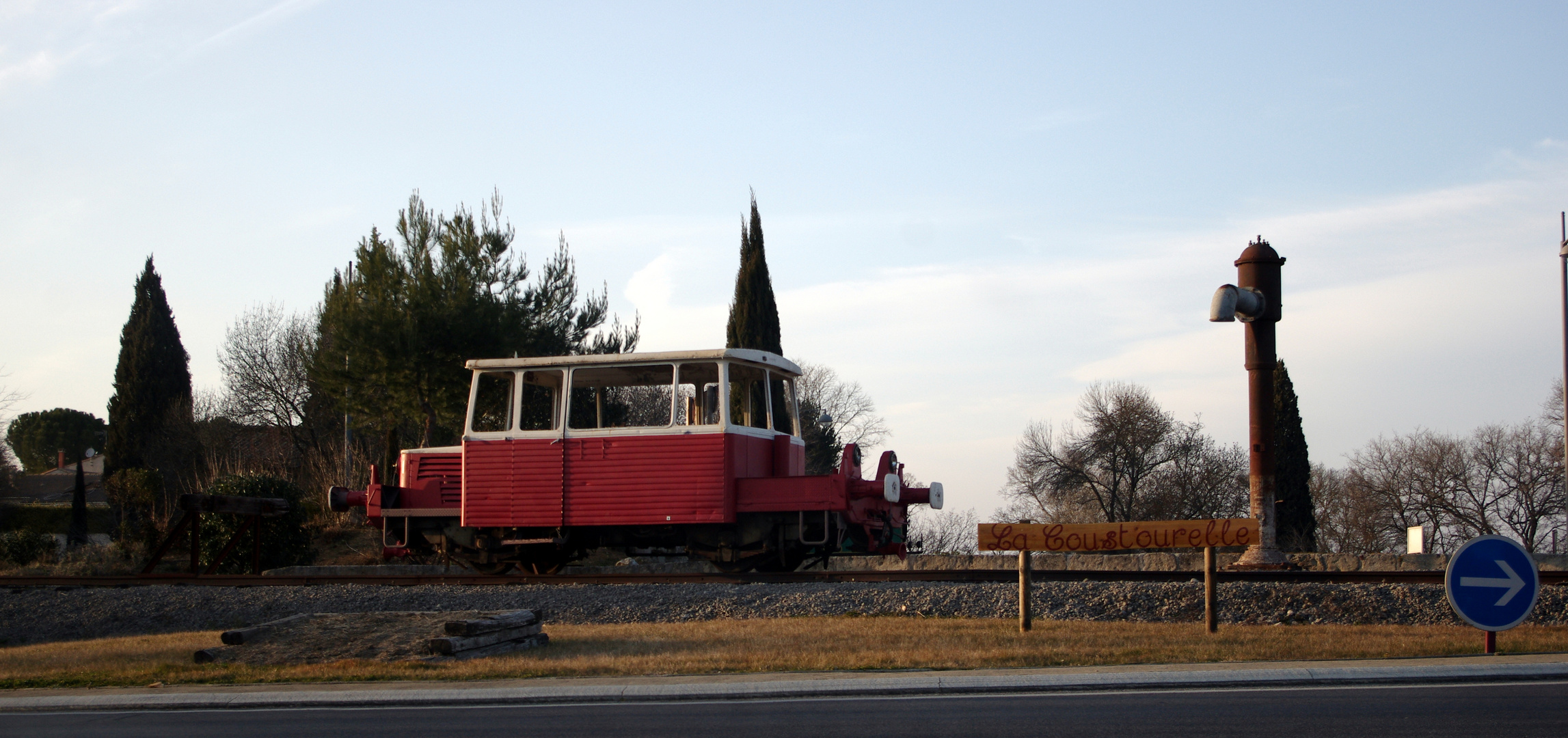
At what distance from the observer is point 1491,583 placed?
7.49 metres

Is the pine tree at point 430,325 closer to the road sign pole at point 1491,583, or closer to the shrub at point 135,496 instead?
the shrub at point 135,496

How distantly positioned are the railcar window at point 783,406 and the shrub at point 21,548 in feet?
49.7

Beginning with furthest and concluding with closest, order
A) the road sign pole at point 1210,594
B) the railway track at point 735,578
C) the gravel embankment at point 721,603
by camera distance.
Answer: the railway track at point 735,578 < the gravel embankment at point 721,603 < the road sign pole at point 1210,594

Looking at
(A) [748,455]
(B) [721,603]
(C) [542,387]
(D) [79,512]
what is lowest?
(D) [79,512]

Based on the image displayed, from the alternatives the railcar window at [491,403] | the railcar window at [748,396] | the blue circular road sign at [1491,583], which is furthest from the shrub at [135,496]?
the blue circular road sign at [1491,583]

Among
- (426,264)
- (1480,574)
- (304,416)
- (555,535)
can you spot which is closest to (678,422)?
(555,535)

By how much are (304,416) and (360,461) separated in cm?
948

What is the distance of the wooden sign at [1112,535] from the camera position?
364 inches

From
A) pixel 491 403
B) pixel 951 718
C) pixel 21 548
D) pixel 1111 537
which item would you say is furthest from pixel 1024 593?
pixel 21 548

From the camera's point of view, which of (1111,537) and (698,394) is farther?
(698,394)

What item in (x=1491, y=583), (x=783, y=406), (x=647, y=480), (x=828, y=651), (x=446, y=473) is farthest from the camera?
(x=783, y=406)

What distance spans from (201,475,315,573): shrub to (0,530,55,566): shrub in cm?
494

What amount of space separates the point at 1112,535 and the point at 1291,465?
20.5 meters

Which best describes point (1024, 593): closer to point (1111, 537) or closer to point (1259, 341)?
point (1111, 537)
